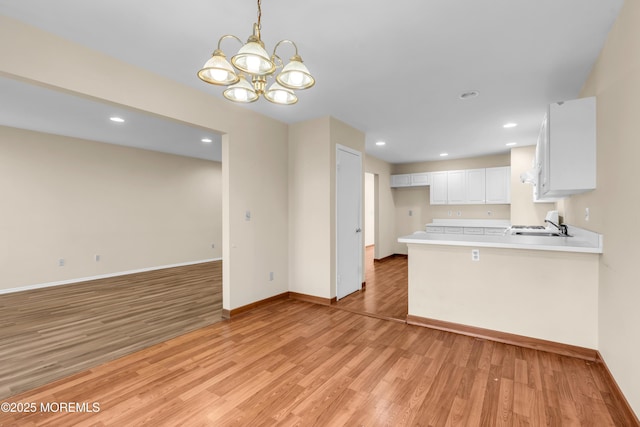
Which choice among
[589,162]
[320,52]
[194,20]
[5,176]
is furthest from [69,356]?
[589,162]

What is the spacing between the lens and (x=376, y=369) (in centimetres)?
233

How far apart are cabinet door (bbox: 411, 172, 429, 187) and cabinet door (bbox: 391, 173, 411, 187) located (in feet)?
0.34

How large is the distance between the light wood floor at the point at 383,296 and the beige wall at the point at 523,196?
8.36 feet

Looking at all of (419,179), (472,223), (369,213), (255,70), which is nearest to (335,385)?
(255,70)

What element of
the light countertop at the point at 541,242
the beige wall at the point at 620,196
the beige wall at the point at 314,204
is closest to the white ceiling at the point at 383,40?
the beige wall at the point at 620,196

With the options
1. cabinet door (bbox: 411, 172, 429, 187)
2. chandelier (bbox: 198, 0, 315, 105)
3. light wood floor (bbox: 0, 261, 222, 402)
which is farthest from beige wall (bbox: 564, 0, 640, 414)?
cabinet door (bbox: 411, 172, 429, 187)

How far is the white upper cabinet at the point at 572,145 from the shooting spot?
8.10 feet

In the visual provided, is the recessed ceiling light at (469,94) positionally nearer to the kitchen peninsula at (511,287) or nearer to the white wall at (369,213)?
the kitchen peninsula at (511,287)

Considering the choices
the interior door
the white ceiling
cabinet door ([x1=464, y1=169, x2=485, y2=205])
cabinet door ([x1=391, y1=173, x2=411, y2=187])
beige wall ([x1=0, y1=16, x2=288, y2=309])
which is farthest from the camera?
cabinet door ([x1=391, y1=173, x2=411, y2=187])

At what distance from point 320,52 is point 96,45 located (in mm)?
1826

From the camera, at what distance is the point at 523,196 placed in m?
5.65

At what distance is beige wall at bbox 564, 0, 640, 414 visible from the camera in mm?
1695

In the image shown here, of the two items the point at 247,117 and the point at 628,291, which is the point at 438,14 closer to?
the point at 628,291

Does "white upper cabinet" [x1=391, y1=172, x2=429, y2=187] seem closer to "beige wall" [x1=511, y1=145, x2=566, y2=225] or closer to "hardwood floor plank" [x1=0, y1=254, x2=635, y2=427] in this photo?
"beige wall" [x1=511, y1=145, x2=566, y2=225]
